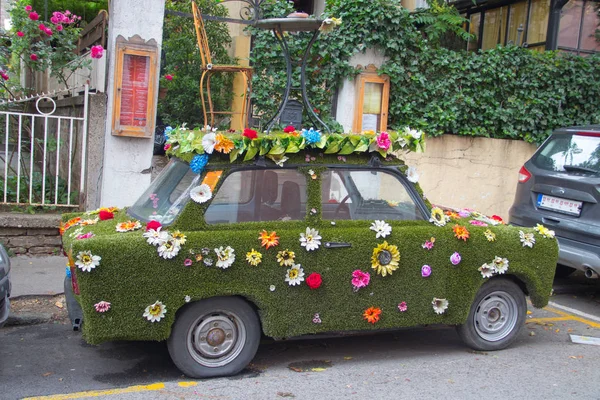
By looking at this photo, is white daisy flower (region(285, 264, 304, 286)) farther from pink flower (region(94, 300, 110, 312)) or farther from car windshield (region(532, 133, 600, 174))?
car windshield (region(532, 133, 600, 174))

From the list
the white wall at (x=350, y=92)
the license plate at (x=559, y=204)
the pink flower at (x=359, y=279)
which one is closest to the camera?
the pink flower at (x=359, y=279)

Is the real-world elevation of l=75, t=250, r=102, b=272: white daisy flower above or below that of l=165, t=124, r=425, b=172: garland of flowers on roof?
below

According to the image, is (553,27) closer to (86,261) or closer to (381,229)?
(381,229)

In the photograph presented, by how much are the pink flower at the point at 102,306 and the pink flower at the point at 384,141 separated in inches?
95.0

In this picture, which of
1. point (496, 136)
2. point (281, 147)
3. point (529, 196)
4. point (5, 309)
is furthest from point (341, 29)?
point (5, 309)

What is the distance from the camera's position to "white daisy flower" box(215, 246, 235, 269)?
4535 millimetres

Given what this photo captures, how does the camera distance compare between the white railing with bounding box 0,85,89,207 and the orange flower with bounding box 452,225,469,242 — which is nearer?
the orange flower with bounding box 452,225,469,242

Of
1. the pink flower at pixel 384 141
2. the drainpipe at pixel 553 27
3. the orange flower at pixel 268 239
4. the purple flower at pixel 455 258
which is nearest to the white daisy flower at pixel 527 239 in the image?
the purple flower at pixel 455 258

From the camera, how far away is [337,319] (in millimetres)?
4922

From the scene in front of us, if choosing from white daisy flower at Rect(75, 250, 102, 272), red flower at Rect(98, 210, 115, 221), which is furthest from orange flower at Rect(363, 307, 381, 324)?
red flower at Rect(98, 210, 115, 221)

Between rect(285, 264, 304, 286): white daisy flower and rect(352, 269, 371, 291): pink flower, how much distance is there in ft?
1.40

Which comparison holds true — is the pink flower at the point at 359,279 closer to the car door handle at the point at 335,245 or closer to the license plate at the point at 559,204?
the car door handle at the point at 335,245

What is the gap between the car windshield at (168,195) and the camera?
475 centimetres

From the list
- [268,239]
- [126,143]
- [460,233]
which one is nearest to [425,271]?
[460,233]
